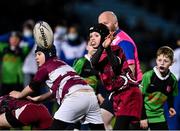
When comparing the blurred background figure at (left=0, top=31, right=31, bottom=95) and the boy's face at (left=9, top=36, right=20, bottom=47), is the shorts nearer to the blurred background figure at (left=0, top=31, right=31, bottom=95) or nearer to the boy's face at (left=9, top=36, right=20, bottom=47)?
the boy's face at (left=9, top=36, right=20, bottom=47)

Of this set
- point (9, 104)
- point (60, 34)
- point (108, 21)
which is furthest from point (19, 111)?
point (60, 34)

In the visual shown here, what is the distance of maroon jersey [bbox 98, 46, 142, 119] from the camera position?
9.12 metres

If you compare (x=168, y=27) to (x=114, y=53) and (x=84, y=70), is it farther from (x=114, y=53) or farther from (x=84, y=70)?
(x=114, y=53)

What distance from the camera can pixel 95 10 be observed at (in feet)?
89.5

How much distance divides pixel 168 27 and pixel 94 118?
19128mm

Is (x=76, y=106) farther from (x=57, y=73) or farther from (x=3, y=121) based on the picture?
(x=3, y=121)

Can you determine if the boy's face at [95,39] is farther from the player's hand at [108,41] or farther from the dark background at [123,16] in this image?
the dark background at [123,16]

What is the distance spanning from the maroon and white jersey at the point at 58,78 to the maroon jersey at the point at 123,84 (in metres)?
0.52

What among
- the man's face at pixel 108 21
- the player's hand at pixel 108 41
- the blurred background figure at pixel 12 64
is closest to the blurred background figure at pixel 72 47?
the blurred background figure at pixel 12 64

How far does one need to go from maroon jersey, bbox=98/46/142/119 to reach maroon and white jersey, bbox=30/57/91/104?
20.4 inches

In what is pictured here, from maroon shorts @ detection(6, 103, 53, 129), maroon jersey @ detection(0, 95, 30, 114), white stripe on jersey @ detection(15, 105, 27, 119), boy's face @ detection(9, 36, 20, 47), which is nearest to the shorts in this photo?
maroon shorts @ detection(6, 103, 53, 129)

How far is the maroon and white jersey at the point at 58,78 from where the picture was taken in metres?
8.60

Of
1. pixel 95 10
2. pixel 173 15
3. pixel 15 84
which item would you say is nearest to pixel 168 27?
pixel 173 15

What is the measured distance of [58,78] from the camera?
28.3 feet
